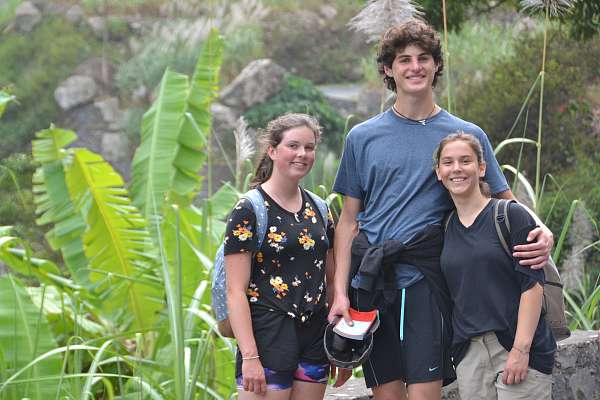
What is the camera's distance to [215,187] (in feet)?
62.7

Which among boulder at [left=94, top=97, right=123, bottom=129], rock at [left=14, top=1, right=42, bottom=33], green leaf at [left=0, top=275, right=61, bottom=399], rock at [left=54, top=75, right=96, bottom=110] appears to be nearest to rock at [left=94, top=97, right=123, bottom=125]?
boulder at [left=94, top=97, right=123, bottom=129]

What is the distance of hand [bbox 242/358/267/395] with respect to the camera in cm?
331

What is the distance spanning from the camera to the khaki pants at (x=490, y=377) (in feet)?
11.2

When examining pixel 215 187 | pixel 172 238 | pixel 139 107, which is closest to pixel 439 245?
pixel 172 238

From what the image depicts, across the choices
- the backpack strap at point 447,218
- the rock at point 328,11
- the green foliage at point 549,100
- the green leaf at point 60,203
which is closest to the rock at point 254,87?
the rock at point 328,11

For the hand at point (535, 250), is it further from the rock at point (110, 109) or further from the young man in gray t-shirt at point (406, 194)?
the rock at point (110, 109)

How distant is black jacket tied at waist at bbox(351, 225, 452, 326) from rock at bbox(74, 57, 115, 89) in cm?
2114

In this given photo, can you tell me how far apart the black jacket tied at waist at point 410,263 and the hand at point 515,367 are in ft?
0.88

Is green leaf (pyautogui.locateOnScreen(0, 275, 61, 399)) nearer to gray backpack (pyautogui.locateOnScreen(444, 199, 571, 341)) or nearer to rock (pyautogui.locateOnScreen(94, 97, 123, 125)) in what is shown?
gray backpack (pyautogui.locateOnScreen(444, 199, 571, 341))

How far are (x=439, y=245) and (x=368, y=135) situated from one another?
1.47 ft

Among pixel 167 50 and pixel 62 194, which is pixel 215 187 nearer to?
pixel 167 50

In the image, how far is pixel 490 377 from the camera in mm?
→ 3465

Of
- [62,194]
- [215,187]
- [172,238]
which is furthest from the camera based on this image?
[215,187]

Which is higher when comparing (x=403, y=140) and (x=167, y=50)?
(x=167, y=50)
